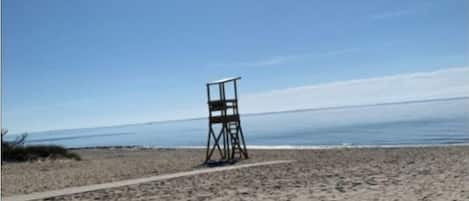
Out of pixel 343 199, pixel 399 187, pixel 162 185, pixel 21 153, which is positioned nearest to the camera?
pixel 343 199

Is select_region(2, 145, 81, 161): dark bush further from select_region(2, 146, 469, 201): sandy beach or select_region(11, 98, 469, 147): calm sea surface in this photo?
select_region(11, 98, 469, 147): calm sea surface

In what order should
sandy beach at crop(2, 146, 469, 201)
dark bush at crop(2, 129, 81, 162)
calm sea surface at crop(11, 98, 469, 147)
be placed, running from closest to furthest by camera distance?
sandy beach at crop(2, 146, 469, 201), dark bush at crop(2, 129, 81, 162), calm sea surface at crop(11, 98, 469, 147)

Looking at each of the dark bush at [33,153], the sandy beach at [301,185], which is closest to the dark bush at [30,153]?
the dark bush at [33,153]

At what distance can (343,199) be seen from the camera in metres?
8.25

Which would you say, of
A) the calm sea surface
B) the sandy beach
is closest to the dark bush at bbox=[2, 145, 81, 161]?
the sandy beach

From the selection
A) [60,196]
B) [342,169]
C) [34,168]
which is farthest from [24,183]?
[342,169]

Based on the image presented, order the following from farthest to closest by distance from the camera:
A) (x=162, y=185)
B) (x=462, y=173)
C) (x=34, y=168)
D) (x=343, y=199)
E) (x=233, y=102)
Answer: (x=34, y=168)
(x=233, y=102)
(x=162, y=185)
(x=462, y=173)
(x=343, y=199)

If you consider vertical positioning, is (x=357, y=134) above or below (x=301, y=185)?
above

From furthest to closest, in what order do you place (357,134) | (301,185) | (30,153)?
(357,134)
(30,153)
(301,185)

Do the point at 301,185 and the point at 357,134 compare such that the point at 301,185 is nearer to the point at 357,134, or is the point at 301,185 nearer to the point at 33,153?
the point at 33,153

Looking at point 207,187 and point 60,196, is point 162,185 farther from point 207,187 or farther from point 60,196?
point 60,196

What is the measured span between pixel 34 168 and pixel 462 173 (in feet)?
52.0

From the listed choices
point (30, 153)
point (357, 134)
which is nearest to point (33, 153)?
point (30, 153)

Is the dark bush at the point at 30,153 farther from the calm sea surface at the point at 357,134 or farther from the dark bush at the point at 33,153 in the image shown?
the calm sea surface at the point at 357,134
